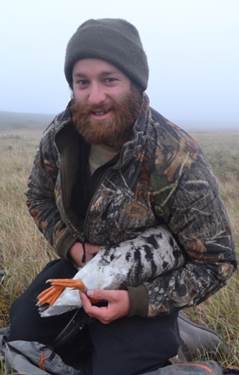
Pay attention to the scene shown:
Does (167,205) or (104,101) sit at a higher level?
(104,101)

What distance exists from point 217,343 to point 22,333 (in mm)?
1075

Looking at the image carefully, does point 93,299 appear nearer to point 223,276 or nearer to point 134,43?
point 223,276

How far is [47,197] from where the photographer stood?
11.0ft

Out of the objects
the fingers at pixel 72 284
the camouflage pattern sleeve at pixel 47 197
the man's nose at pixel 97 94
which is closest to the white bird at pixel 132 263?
the fingers at pixel 72 284

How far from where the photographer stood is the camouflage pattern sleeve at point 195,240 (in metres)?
2.63

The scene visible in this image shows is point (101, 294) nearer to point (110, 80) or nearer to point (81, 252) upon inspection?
point (81, 252)

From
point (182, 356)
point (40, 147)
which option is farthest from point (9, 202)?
point (182, 356)

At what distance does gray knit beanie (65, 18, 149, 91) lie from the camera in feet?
8.54

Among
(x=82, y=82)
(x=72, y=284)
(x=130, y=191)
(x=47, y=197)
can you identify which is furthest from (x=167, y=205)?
(x=47, y=197)

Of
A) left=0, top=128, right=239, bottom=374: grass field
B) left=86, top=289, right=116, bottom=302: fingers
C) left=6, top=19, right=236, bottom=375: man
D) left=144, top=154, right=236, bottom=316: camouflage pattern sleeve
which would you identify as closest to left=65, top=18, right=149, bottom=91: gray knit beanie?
left=6, top=19, right=236, bottom=375: man

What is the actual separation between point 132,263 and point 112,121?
0.70m

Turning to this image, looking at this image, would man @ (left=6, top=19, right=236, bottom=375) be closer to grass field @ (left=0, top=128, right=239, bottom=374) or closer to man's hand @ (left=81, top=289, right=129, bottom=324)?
man's hand @ (left=81, top=289, right=129, bottom=324)

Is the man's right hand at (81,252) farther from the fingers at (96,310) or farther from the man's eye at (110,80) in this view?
the man's eye at (110,80)

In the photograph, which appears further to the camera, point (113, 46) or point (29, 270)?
point (29, 270)
